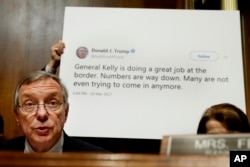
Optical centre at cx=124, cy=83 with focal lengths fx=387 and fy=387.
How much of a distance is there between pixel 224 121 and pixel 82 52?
2.15ft

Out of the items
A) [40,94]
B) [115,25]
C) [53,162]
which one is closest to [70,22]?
[115,25]

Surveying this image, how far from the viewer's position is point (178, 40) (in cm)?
160

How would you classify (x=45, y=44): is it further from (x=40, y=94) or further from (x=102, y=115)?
(x=40, y=94)

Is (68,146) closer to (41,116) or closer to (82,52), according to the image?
(41,116)

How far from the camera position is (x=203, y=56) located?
1547 mm

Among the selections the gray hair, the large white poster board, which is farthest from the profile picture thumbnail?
the gray hair

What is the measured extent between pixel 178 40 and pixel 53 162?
4.03 feet

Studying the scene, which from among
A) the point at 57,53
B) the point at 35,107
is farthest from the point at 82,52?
the point at 35,107

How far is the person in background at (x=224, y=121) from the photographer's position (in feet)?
3.84

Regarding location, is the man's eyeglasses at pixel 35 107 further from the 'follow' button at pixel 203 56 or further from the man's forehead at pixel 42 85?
the 'follow' button at pixel 203 56

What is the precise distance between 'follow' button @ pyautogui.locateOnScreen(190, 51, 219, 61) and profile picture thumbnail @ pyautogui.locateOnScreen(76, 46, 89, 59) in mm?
426

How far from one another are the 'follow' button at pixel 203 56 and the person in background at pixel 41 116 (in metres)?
0.64

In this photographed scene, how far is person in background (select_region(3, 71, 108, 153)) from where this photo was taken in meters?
1.01

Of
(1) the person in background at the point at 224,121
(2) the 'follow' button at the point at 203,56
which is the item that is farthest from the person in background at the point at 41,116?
(2) the 'follow' button at the point at 203,56
